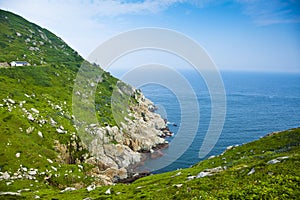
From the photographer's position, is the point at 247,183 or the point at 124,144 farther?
the point at 124,144

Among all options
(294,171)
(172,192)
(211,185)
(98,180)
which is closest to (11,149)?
(98,180)

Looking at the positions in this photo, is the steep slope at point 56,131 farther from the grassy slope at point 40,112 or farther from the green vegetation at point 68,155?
the green vegetation at point 68,155

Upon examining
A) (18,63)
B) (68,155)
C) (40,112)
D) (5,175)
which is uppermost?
(18,63)

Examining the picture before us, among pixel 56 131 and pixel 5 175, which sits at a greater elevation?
pixel 56 131

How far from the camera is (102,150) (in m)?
96.5

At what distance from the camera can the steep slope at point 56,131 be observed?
67.6 metres

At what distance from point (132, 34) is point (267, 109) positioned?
167m

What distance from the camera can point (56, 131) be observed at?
8869 centimetres

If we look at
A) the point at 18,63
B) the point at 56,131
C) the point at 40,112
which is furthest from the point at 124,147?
the point at 18,63

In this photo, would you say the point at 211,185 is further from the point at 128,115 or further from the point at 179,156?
the point at 128,115

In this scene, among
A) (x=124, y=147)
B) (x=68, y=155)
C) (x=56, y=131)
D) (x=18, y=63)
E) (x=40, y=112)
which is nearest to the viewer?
(x=68, y=155)

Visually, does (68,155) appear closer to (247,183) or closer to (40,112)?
(40,112)

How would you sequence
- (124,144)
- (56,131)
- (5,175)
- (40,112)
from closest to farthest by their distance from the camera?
(5,175), (56,131), (40,112), (124,144)

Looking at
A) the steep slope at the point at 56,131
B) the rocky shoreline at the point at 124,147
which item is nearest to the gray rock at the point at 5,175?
the steep slope at the point at 56,131
